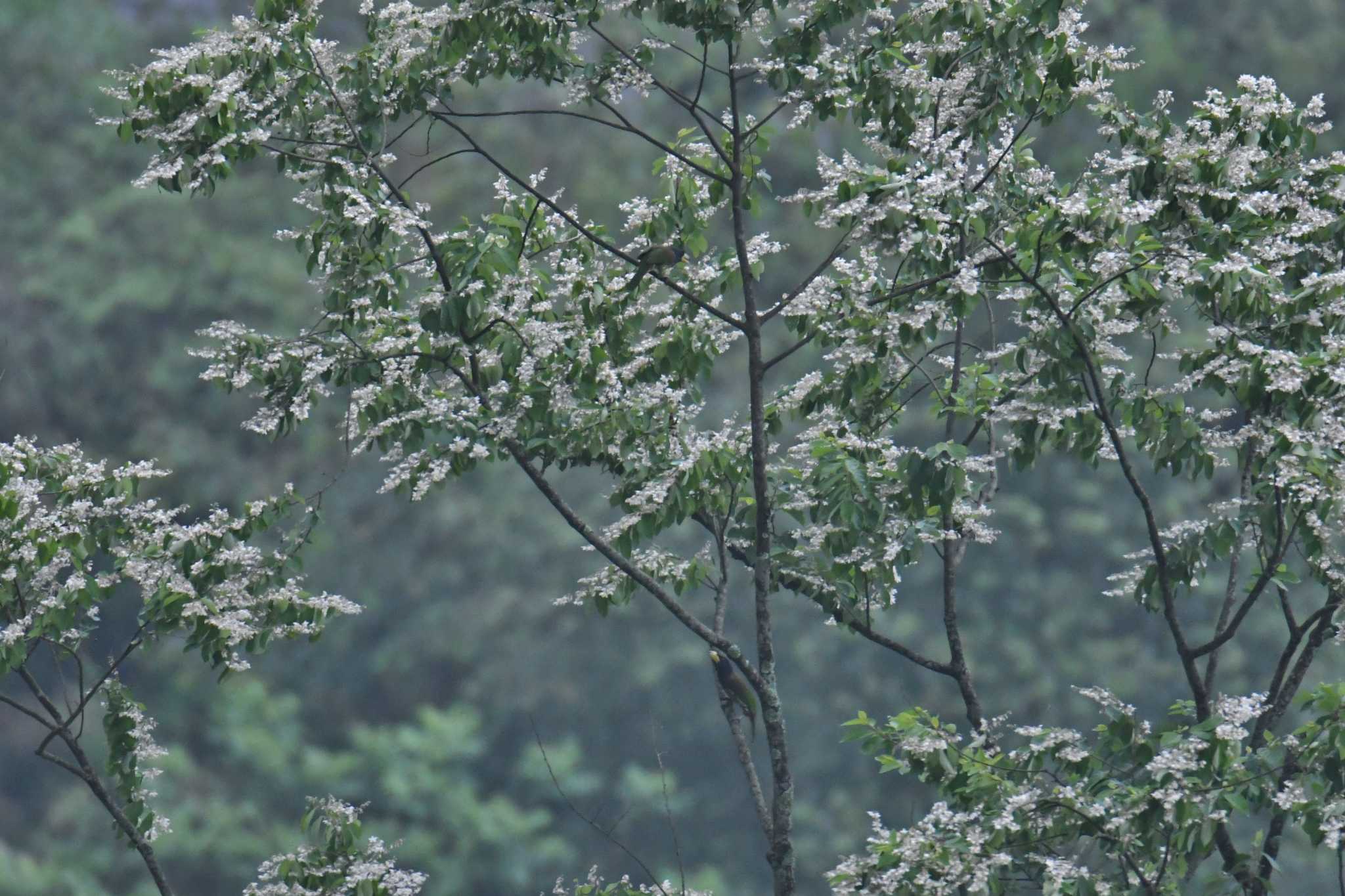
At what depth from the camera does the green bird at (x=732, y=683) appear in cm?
494

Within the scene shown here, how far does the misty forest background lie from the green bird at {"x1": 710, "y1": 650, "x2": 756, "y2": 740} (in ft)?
34.9

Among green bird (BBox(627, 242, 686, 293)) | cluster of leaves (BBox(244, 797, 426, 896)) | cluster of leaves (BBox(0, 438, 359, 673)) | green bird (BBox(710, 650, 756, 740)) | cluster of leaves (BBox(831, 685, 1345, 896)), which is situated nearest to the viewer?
cluster of leaves (BBox(831, 685, 1345, 896))

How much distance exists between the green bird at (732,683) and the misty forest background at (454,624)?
10625 mm

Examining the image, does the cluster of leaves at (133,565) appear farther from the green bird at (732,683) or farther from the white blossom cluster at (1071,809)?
the white blossom cluster at (1071,809)

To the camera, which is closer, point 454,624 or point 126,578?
point 126,578

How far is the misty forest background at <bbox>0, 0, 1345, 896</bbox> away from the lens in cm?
1641

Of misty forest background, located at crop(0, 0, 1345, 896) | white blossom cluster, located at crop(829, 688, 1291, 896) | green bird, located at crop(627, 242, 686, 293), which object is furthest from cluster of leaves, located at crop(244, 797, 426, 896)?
misty forest background, located at crop(0, 0, 1345, 896)

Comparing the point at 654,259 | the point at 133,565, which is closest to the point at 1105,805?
the point at 654,259

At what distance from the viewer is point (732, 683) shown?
195 inches

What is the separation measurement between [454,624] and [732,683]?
1256cm

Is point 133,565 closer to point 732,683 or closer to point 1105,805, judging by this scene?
point 732,683

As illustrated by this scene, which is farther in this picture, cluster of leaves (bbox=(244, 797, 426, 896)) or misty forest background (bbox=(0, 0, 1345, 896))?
misty forest background (bbox=(0, 0, 1345, 896))

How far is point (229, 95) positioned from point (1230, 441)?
274 cm

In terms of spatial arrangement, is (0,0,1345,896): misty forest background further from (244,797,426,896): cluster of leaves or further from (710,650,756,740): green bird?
(244,797,426,896): cluster of leaves
